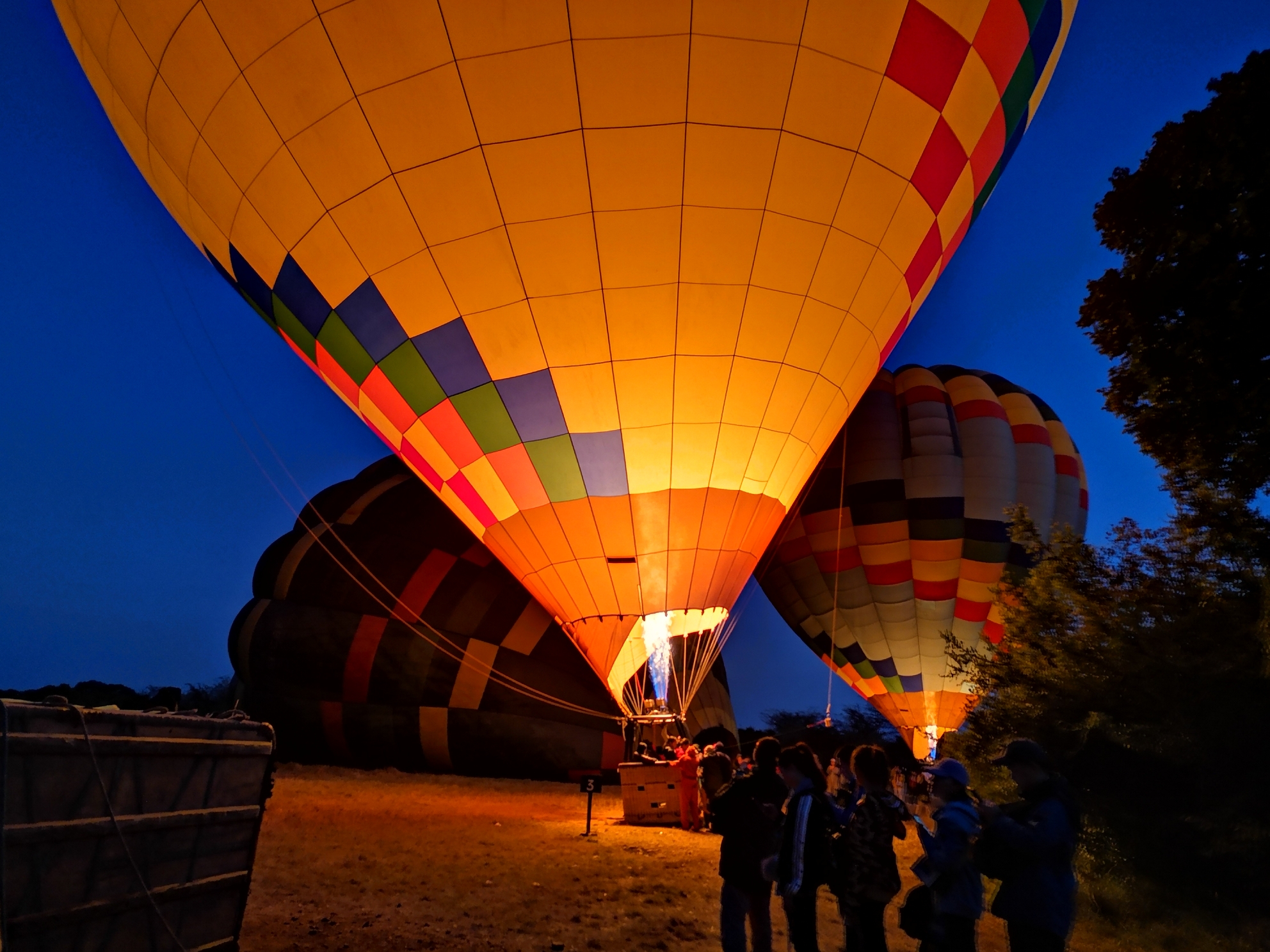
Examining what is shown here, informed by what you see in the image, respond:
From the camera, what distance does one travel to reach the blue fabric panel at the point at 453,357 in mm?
5859

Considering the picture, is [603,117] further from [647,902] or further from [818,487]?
[818,487]

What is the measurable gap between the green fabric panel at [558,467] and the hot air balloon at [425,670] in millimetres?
5256

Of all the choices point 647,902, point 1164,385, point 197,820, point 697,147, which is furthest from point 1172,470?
point 197,820

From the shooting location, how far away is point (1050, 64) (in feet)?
22.2

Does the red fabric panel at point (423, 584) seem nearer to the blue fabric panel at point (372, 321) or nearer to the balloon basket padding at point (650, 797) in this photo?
the balloon basket padding at point (650, 797)

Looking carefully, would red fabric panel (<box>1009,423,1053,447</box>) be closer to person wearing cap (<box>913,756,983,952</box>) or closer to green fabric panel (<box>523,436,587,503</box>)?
green fabric panel (<box>523,436,587,503</box>)

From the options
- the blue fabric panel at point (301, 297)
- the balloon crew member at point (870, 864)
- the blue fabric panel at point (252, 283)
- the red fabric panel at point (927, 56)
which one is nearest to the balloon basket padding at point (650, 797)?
the blue fabric panel at point (301, 297)

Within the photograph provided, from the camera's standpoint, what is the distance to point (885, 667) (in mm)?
12422

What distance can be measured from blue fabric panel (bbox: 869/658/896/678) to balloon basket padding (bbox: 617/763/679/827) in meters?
5.83

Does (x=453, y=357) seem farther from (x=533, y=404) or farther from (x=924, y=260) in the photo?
(x=924, y=260)

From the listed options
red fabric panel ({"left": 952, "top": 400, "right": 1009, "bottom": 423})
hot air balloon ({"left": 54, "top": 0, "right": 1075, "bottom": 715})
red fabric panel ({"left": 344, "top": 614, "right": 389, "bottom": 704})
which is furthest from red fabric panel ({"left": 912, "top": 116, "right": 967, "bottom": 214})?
red fabric panel ({"left": 344, "top": 614, "right": 389, "bottom": 704})

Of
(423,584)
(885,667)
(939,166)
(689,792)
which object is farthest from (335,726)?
(939,166)

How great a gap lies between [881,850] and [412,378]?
16.0 feet

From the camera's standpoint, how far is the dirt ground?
3.71m
